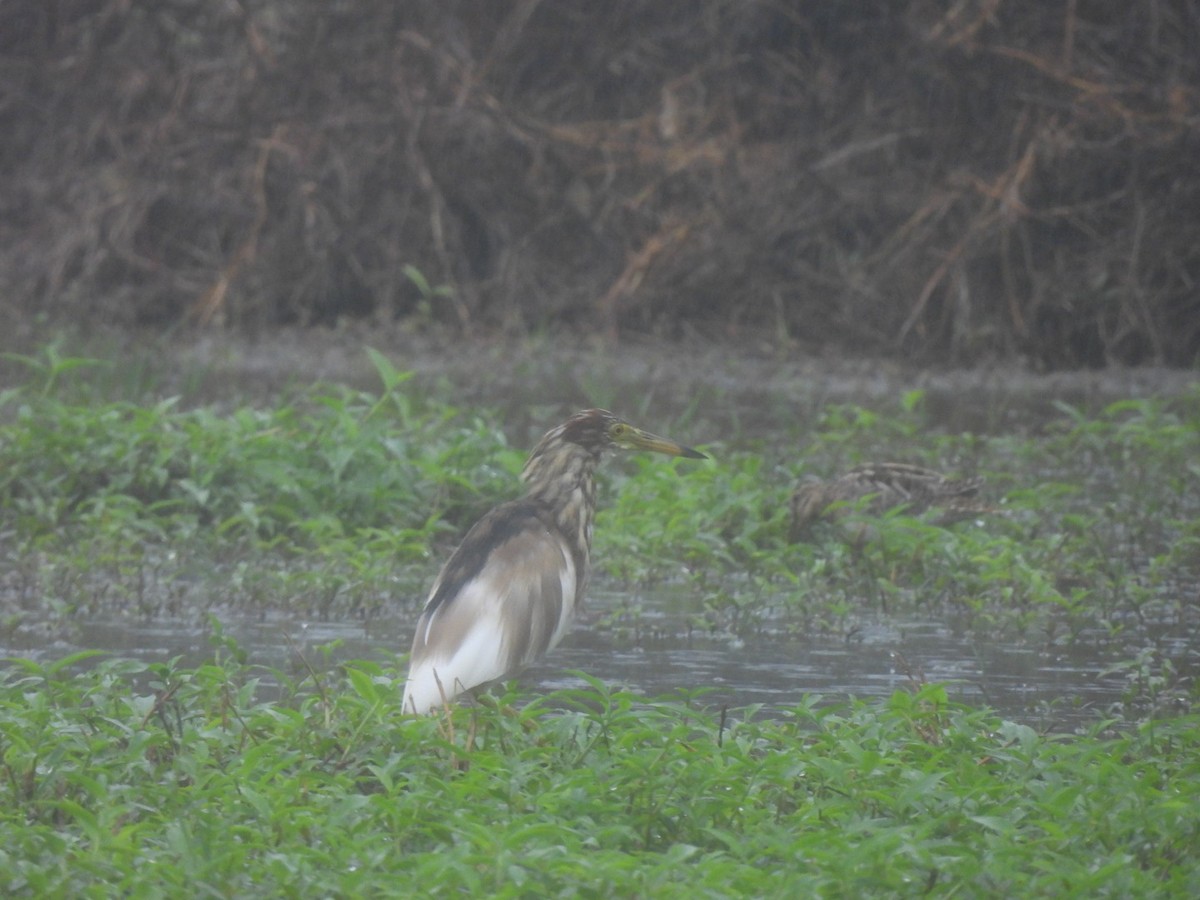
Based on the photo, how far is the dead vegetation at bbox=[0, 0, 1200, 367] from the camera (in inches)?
481

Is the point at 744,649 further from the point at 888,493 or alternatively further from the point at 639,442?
the point at 888,493

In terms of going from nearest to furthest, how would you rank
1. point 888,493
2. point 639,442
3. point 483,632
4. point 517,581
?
1. point 483,632
2. point 517,581
3. point 639,442
4. point 888,493

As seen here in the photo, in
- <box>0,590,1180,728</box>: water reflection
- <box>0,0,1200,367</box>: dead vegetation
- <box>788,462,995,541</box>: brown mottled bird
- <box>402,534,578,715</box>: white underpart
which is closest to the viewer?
<box>402,534,578,715</box>: white underpart

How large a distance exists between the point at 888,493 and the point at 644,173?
5993 mm

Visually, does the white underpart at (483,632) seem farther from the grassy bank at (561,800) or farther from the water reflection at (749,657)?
the water reflection at (749,657)

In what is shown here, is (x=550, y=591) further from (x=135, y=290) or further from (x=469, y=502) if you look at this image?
(x=135, y=290)

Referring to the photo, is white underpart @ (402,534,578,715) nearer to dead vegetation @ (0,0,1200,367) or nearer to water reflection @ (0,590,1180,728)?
water reflection @ (0,590,1180,728)

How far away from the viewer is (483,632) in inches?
178

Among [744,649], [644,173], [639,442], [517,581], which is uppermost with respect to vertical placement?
[644,173]

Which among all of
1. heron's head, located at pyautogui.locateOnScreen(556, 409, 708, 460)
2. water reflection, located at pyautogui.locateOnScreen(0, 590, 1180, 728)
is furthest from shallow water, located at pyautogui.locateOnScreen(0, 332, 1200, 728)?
heron's head, located at pyautogui.locateOnScreen(556, 409, 708, 460)

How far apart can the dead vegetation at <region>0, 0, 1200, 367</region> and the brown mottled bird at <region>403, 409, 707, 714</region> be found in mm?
6986

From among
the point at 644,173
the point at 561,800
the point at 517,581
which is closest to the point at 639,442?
the point at 517,581

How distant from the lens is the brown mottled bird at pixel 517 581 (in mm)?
4477

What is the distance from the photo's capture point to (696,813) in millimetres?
3760
